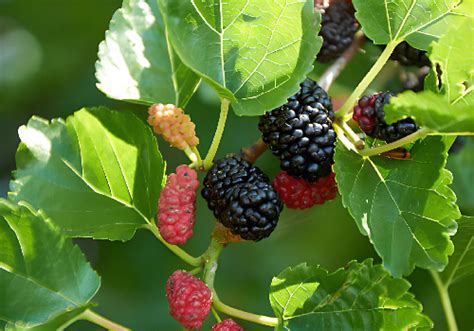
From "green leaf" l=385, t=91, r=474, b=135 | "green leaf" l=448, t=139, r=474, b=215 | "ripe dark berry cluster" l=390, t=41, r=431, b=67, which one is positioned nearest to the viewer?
"green leaf" l=385, t=91, r=474, b=135

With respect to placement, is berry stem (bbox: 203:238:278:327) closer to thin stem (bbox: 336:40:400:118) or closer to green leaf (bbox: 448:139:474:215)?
thin stem (bbox: 336:40:400:118)

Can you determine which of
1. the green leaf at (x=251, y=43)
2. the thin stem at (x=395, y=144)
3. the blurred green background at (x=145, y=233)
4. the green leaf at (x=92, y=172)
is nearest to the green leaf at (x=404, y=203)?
the thin stem at (x=395, y=144)

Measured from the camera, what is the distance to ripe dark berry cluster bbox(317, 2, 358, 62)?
136 centimetres

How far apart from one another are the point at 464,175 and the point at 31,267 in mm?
1083

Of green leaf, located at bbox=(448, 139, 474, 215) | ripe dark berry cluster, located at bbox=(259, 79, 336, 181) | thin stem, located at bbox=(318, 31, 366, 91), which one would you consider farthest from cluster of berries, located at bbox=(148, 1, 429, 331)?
green leaf, located at bbox=(448, 139, 474, 215)

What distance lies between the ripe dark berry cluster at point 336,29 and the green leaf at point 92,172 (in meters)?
0.42

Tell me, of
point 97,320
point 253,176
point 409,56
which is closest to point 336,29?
point 409,56

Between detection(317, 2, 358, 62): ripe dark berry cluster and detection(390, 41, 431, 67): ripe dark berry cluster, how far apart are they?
11 centimetres

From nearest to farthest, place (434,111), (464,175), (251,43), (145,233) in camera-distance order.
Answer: (434,111)
(251,43)
(464,175)
(145,233)

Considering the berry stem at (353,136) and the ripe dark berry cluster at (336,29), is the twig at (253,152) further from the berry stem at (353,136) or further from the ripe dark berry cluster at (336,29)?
the ripe dark berry cluster at (336,29)

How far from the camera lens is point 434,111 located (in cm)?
83

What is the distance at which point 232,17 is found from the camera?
40.1 inches

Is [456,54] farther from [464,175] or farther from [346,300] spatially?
[464,175]

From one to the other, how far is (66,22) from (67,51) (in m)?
0.10
